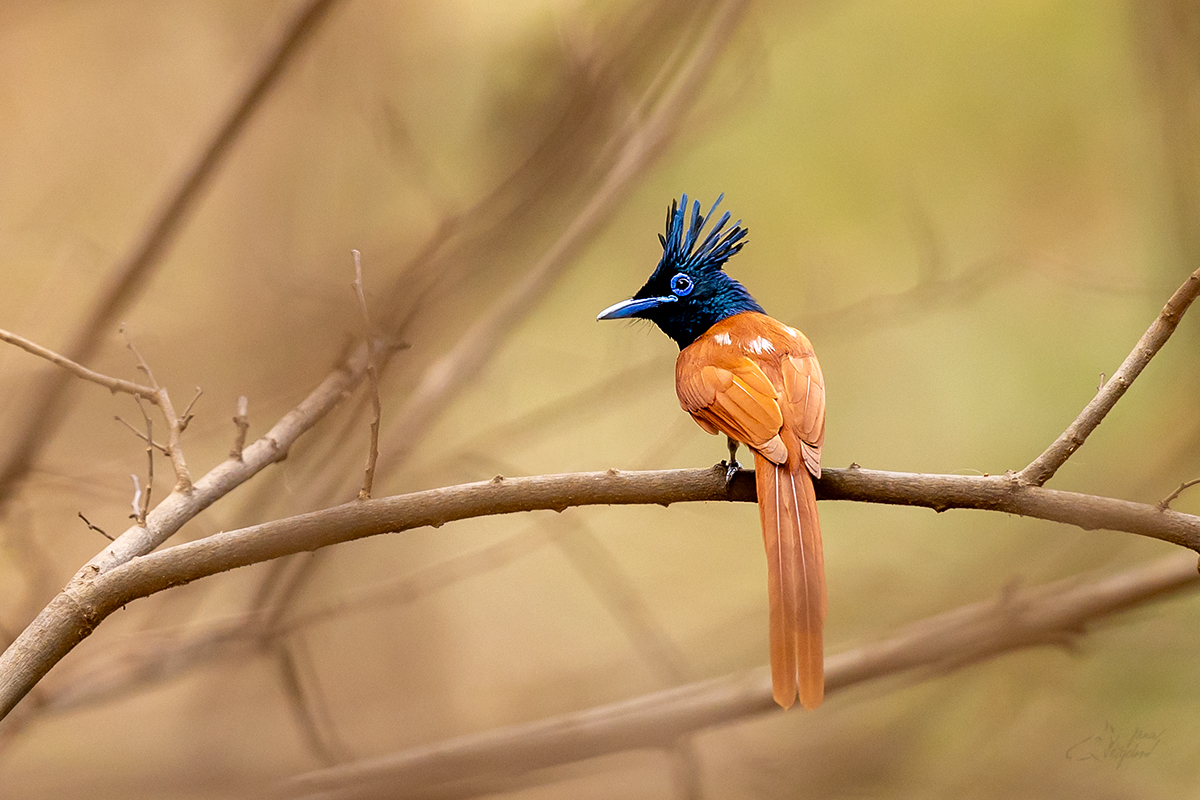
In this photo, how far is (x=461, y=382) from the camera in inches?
114

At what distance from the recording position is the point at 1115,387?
160cm

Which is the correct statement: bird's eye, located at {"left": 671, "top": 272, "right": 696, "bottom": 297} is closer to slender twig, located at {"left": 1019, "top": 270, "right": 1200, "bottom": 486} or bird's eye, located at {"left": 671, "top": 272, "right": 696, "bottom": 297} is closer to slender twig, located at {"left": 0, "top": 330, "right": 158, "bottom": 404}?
slender twig, located at {"left": 1019, "top": 270, "right": 1200, "bottom": 486}

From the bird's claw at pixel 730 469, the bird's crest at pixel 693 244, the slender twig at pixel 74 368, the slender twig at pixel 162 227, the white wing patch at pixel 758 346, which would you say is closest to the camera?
the slender twig at pixel 74 368

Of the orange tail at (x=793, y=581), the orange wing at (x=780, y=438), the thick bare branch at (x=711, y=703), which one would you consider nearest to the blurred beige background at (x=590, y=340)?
Answer: the thick bare branch at (x=711, y=703)

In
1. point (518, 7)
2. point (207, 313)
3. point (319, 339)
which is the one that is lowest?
point (319, 339)

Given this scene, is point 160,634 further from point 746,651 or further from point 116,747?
point 746,651

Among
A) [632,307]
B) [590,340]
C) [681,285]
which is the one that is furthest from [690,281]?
[590,340]

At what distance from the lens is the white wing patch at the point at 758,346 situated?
2141 mm

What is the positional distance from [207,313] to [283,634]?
1238 mm

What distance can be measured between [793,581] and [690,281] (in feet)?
3.51

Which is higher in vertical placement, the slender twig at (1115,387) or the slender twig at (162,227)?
the slender twig at (162,227)

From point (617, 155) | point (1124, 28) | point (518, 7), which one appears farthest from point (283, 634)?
point (1124, 28)

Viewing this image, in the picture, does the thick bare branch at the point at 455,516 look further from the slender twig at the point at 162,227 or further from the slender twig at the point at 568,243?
the slender twig at the point at 568,243

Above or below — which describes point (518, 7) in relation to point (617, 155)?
above
